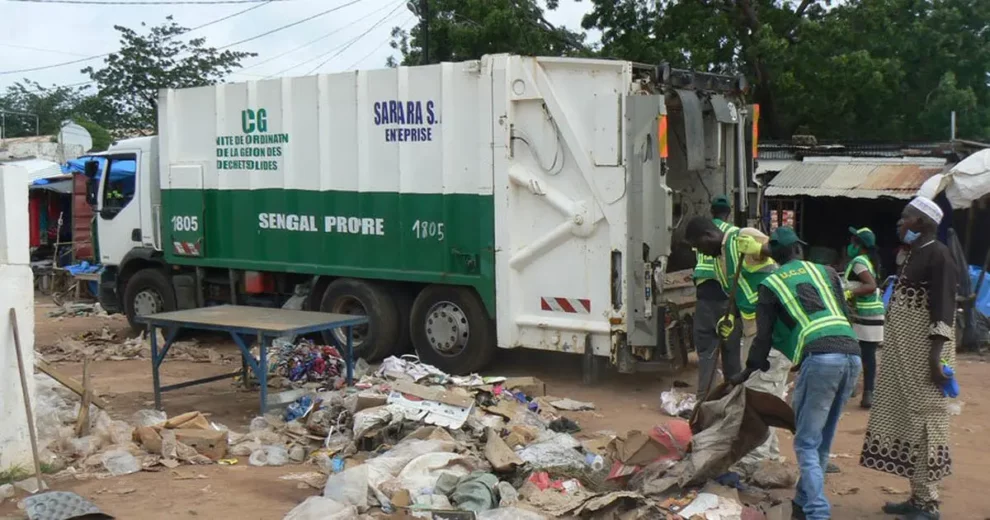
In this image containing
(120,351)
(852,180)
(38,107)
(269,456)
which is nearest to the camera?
(269,456)

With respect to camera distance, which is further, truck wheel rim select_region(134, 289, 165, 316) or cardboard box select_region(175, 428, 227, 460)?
truck wheel rim select_region(134, 289, 165, 316)

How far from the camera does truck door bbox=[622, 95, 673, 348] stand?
7.71 m

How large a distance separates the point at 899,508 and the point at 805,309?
1.30 m

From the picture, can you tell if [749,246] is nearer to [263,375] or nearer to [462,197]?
[462,197]

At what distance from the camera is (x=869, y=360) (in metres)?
7.41

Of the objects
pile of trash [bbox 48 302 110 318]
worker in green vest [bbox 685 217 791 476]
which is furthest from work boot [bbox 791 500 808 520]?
pile of trash [bbox 48 302 110 318]

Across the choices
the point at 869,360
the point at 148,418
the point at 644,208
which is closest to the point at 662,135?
the point at 644,208

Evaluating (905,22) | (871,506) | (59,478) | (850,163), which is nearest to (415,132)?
(59,478)

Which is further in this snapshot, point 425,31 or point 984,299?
point 425,31

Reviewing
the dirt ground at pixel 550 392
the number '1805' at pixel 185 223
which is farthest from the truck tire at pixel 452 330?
the number '1805' at pixel 185 223

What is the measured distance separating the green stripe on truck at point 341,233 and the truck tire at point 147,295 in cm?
44

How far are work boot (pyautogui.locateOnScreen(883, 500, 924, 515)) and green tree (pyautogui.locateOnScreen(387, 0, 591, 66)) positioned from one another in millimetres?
14616

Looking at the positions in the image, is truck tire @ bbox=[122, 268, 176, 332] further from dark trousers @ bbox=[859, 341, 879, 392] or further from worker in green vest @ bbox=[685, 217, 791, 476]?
dark trousers @ bbox=[859, 341, 879, 392]

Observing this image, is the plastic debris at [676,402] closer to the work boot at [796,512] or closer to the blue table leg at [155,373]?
the work boot at [796,512]
